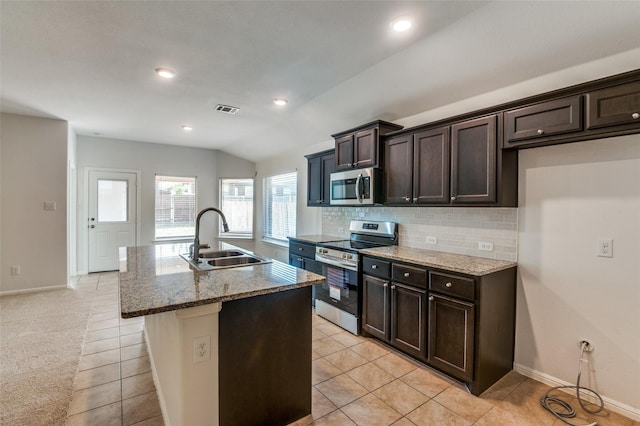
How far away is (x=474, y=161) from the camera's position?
97.3 inches

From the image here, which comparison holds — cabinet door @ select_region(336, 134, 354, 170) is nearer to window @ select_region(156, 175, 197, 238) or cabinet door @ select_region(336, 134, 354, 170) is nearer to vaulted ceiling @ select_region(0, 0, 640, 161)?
vaulted ceiling @ select_region(0, 0, 640, 161)

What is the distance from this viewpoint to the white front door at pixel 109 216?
5734 mm

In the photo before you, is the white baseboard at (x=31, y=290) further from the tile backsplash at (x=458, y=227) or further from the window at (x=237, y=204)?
the tile backsplash at (x=458, y=227)

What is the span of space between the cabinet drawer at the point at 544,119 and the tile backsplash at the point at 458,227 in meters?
0.65

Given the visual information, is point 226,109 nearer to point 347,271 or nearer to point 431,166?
point 347,271

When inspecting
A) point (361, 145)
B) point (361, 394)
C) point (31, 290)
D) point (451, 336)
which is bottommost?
point (361, 394)

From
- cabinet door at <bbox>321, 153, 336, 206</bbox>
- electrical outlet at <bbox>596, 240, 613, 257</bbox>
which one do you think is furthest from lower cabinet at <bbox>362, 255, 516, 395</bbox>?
cabinet door at <bbox>321, 153, 336, 206</bbox>

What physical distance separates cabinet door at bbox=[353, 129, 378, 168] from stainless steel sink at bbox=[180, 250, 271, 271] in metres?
1.62

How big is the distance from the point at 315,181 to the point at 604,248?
316cm

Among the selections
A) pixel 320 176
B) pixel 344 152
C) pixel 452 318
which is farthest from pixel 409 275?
pixel 320 176

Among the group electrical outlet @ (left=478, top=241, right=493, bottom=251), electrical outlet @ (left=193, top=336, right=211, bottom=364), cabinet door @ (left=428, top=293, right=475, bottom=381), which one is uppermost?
electrical outlet @ (left=478, top=241, right=493, bottom=251)

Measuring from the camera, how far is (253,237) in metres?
6.68

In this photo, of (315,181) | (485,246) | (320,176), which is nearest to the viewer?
(485,246)

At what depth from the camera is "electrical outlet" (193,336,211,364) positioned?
150cm
